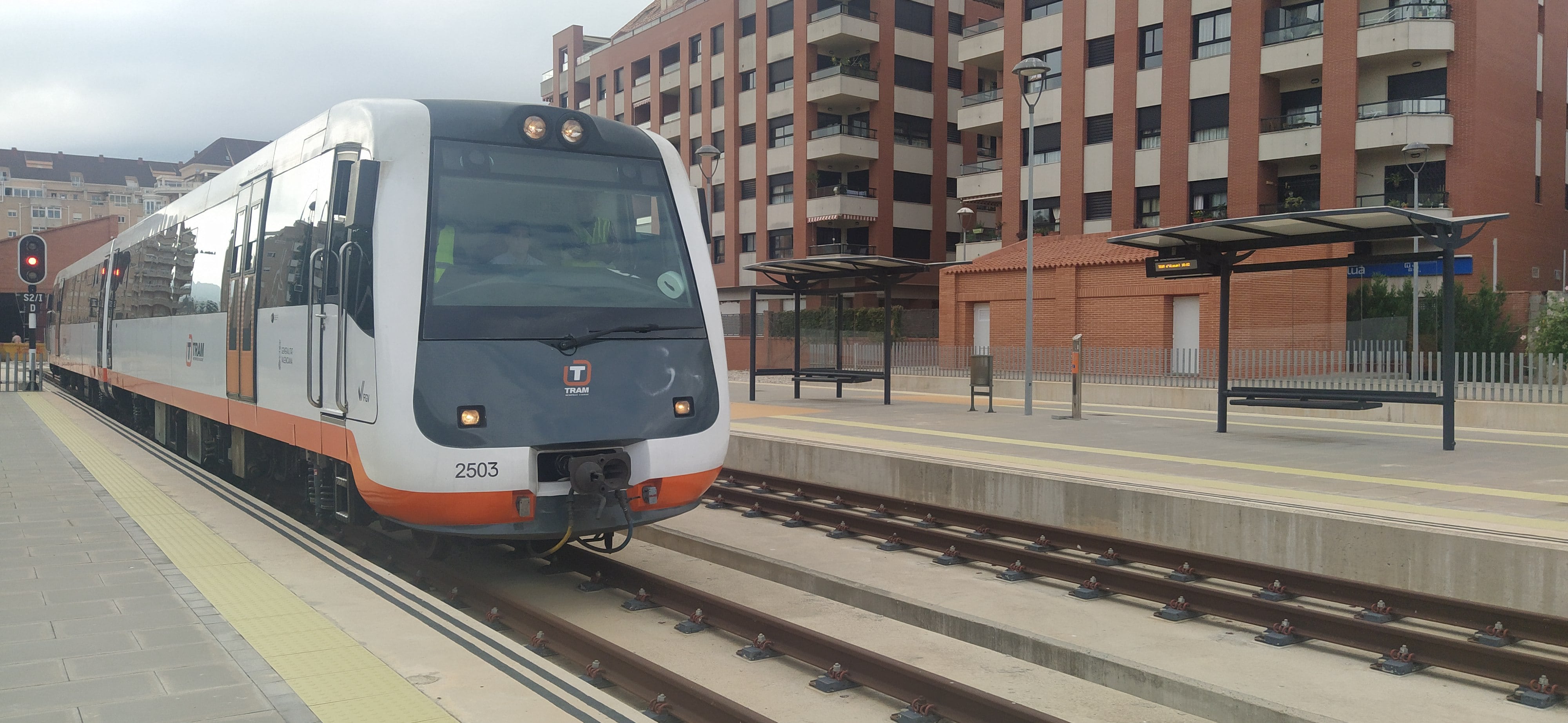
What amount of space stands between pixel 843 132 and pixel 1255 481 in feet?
130

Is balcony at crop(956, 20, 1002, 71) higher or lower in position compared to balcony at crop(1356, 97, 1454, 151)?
higher

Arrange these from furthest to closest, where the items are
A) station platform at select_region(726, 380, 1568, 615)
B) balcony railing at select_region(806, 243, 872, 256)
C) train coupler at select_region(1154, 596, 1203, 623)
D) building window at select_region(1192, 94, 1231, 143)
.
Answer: balcony railing at select_region(806, 243, 872, 256) → building window at select_region(1192, 94, 1231, 143) → station platform at select_region(726, 380, 1568, 615) → train coupler at select_region(1154, 596, 1203, 623)

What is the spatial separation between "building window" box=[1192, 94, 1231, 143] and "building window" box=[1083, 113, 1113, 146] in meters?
2.90

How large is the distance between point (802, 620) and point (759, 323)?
121 feet

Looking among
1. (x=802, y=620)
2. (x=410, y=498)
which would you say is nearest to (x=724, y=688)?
(x=802, y=620)

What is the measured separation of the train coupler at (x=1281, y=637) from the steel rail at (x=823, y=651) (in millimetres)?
2365

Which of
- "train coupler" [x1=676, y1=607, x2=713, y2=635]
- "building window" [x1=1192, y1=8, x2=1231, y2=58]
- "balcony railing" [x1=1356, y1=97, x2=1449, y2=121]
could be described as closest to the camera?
"train coupler" [x1=676, y1=607, x2=713, y2=635]

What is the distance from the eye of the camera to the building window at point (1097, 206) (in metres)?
38.4

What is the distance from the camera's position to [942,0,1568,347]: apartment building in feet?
107

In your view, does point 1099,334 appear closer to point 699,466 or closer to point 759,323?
point 759,323

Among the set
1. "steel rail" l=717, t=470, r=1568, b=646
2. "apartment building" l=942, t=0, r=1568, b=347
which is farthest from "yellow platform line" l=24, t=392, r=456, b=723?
"apartment building" l=942, t=0, r=1568, b=347

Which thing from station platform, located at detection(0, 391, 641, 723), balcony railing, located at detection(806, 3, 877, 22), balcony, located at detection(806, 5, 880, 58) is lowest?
station platform, located at detection(0, 391, 641, 723)

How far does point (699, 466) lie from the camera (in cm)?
723

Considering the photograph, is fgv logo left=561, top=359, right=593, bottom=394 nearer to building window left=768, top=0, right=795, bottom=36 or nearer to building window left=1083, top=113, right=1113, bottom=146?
building window left=1083, top=113, right=1113, bottom=146
